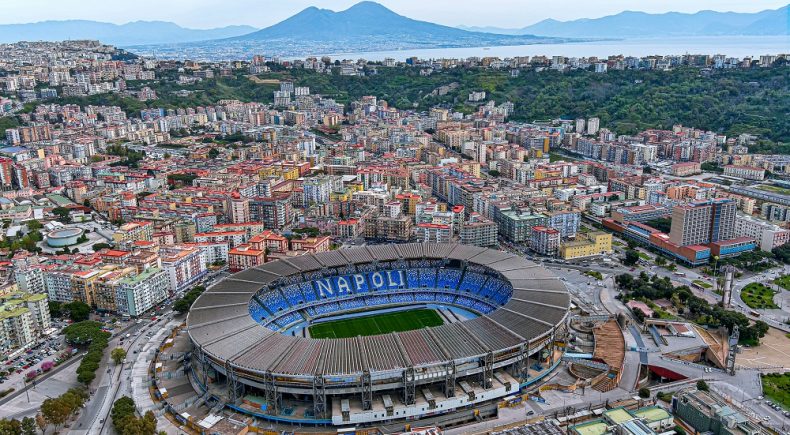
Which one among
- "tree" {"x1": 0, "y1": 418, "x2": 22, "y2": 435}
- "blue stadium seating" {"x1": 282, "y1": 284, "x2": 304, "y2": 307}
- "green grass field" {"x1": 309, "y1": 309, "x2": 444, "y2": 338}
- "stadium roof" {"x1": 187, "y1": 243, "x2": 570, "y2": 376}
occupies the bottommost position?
"green grass field" {"x1": 309, "y1": 309, "x2": 444, "y2": 338}

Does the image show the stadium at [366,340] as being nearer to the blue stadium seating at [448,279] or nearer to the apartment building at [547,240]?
the blue stadium seating at [448,279]

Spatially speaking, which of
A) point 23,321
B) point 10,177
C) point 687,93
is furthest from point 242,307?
point 687,93

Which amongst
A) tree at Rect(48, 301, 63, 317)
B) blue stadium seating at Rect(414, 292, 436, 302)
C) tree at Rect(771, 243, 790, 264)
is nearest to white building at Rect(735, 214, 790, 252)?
tree at Rect(771, 243, 790, 264)

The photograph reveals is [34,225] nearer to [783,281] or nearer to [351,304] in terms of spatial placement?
[351,304]

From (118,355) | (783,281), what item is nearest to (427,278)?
(118,355)

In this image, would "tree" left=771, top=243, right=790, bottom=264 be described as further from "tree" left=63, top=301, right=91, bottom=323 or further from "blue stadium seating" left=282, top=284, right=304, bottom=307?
"tree" left=63, top=301, right=91, bottom=323

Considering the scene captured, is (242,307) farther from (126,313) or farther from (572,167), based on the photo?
(572,167)
